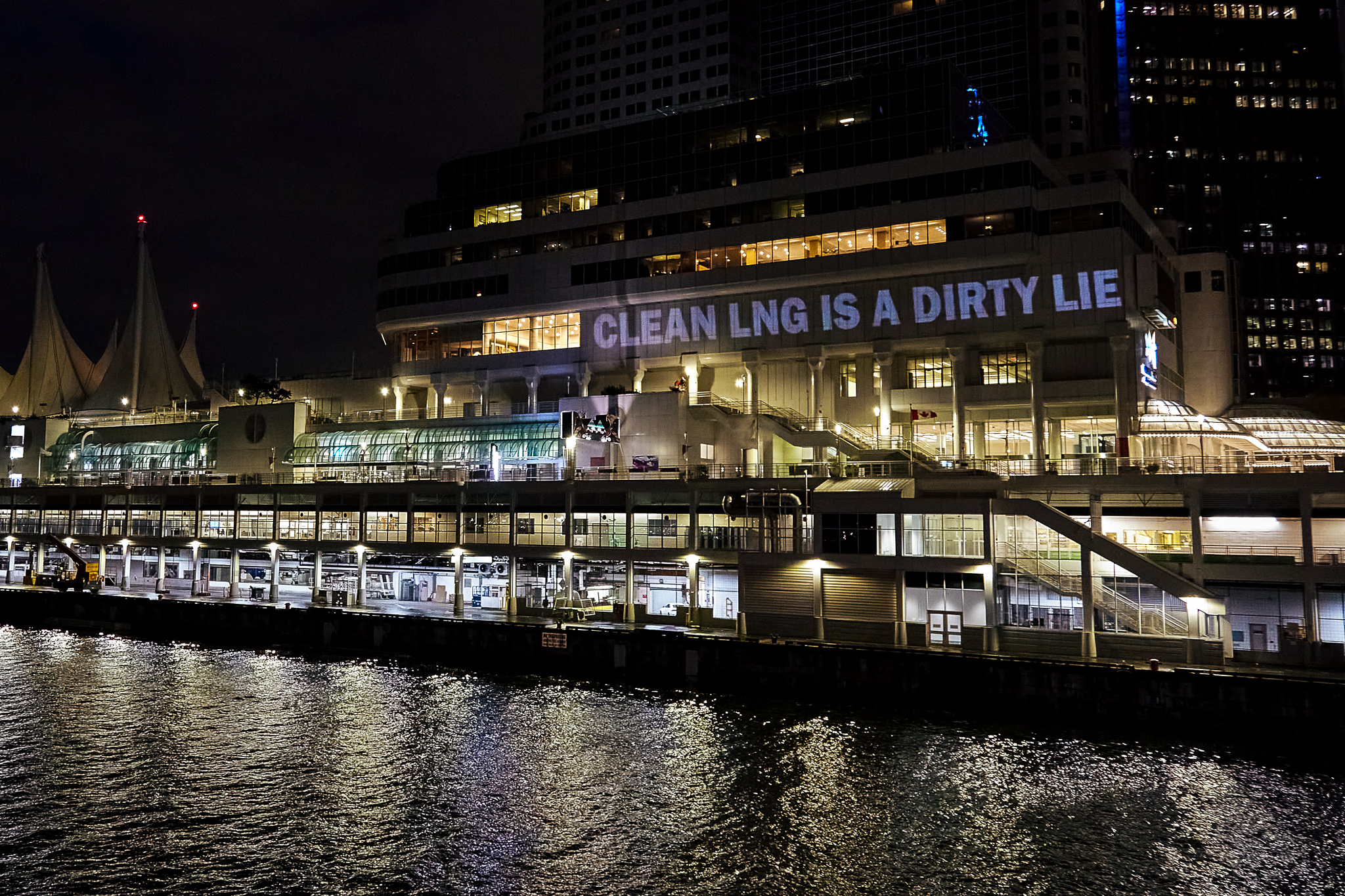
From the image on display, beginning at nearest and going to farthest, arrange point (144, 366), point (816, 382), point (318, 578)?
point (318, 578) < point (816, 382) < point (144, 366)

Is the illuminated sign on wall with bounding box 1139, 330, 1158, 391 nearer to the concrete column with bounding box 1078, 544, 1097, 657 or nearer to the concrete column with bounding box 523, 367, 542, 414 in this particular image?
the concrete column with bounding box 1078, 544, 1097, 657

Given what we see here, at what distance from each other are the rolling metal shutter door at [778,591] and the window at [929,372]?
26759mm

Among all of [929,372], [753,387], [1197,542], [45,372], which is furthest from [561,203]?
[45,372]

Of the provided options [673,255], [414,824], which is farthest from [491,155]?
[414,824]

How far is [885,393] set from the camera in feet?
253

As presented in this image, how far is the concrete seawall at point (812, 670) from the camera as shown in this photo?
4159cm

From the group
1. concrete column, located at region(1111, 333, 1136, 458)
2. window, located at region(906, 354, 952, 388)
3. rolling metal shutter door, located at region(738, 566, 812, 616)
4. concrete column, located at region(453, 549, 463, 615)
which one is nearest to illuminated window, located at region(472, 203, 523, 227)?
concrete column, located at region(453, 549, 463, 615)

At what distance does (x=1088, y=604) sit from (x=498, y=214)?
64.3 meters

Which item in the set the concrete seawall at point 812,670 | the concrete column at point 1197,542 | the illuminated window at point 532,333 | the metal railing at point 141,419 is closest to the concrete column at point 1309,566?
the concrete column at point 1197,542

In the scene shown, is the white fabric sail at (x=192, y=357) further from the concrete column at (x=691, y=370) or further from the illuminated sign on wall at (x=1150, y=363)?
the illuminated sign on wall at (x=1150, y=363)

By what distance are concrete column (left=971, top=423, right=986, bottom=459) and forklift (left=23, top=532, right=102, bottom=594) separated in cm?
7038

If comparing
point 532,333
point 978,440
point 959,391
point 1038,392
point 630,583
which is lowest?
point 630,583

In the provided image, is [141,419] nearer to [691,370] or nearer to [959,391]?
[691,370]

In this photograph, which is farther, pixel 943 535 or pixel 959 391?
pixel 959 391
